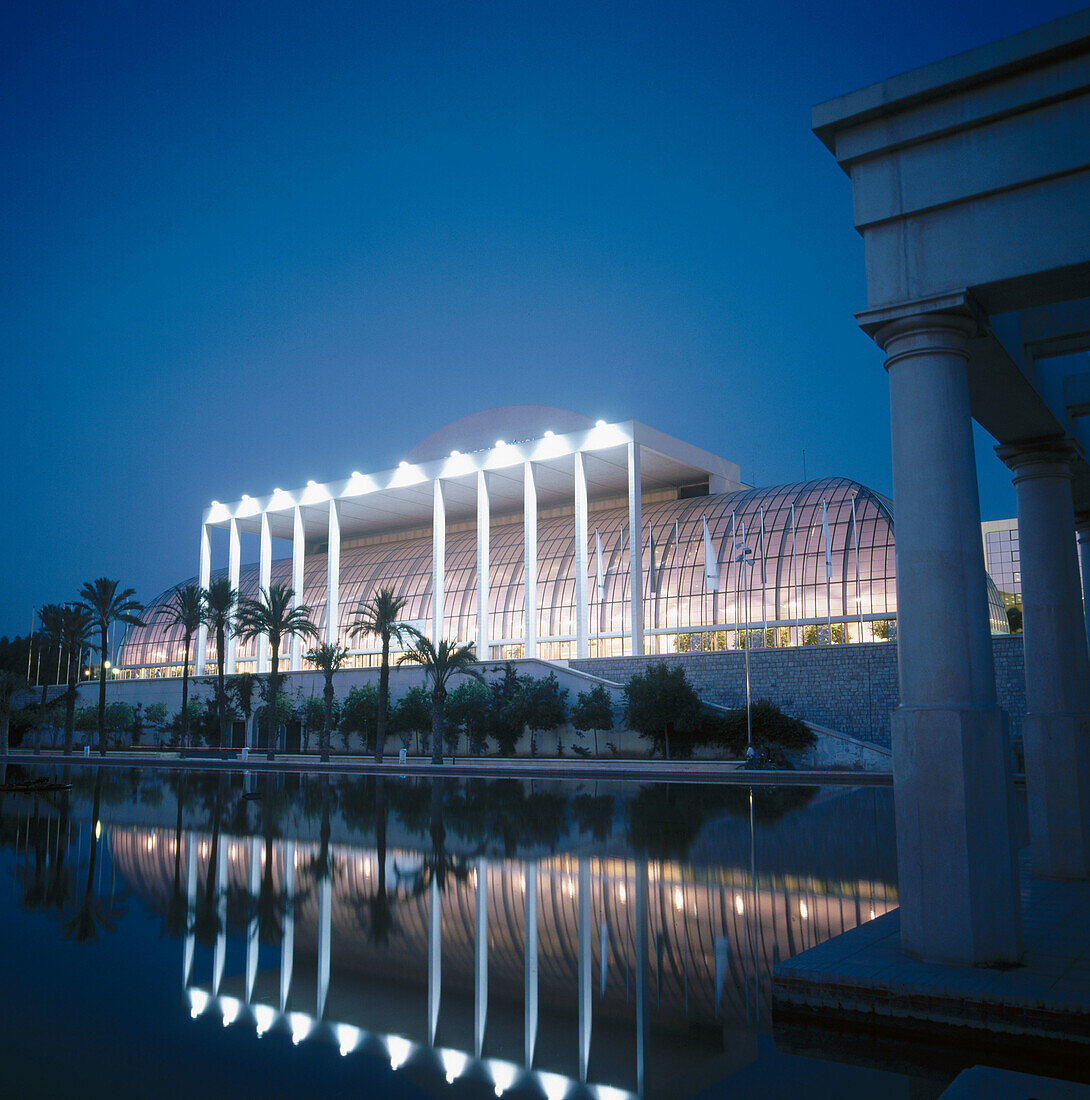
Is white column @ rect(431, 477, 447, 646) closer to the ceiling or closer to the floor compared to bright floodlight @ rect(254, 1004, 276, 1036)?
closer to the ceiling

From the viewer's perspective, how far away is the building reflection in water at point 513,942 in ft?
26.0

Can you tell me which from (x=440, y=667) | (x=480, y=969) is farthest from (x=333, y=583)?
(x=480, y=969)

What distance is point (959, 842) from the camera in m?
8.91

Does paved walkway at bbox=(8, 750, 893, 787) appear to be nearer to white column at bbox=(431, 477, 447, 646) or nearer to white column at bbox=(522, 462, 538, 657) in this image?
white column at bbox=(522, 462, 538, 657)

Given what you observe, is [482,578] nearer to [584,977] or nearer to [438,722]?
[438,722]

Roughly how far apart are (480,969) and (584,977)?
3.59 ft

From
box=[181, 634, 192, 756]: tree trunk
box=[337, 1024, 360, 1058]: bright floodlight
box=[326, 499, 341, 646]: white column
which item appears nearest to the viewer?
box=[337, 1024, 360, 1058]: bright floodlight

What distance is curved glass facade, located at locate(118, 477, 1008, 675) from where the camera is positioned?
189 feet

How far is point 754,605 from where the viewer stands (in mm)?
60844

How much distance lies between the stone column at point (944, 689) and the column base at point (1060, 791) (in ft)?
13.8

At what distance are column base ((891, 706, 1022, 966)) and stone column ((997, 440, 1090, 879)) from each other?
4.28 metres

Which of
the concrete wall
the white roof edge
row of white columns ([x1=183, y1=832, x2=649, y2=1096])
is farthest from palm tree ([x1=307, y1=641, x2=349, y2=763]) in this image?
the white roof edge

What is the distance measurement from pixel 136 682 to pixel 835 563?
5379 cm

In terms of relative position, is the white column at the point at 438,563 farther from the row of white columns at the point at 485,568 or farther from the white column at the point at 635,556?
the white column at the point at 635,556
